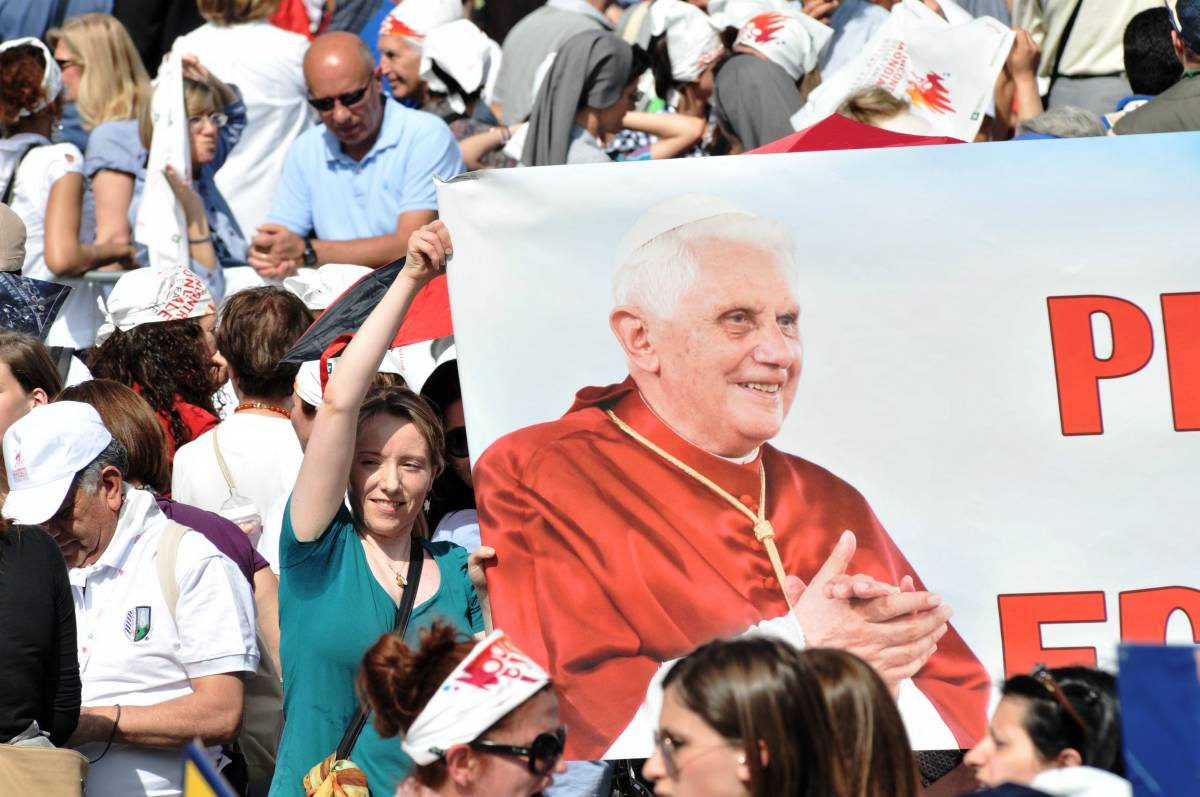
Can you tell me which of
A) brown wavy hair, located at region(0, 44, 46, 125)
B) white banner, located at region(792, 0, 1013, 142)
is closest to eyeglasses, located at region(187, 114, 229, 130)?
brown wavy hair, located at region(0, 44, 46, 125)

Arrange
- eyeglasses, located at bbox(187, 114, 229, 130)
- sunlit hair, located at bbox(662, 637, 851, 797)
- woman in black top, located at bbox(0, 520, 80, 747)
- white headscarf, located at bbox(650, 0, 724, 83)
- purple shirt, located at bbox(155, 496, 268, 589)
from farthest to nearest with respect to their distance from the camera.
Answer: white headscarf, located at bbox(650, 0, 724, 83) → eyeglasses, located at bbox(187, 114, 229, 130) → purple shirt, located at bbox(155, 496, 268, 589) → woman in black top, located at bbox(0, 520, 80, 747) → sunlit hair, located at bbox(662, 637, 851, 797)

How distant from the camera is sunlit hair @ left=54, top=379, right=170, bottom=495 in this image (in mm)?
4656

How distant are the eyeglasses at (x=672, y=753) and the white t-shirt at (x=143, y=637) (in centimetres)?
173

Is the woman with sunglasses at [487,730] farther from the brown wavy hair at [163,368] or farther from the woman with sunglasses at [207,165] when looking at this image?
the woman with sunglasses at [207,165]

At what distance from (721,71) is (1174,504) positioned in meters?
4.01

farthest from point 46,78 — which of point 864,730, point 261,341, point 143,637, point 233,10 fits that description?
point 864,730

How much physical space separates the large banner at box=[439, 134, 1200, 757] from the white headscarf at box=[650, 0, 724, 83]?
14.5ft

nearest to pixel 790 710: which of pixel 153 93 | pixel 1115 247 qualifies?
pixel 1115 247

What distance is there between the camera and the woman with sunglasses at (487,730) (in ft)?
9.69

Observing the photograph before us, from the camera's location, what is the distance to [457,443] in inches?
193

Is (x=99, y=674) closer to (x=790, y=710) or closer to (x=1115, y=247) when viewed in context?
(x=790, y=710)

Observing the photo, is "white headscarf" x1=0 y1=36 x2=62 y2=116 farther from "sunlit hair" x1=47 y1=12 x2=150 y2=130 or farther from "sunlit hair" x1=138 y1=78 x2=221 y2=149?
"sunlit hair" x1=47 y1=12 x2=150 y2=130

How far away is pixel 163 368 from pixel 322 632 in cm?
201

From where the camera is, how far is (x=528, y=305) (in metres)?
4.16
